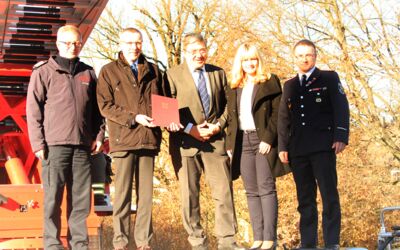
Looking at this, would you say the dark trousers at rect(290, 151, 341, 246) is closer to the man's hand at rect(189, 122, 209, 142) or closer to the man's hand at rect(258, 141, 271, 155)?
the man's hand at rect(258, 141, 271, 155)

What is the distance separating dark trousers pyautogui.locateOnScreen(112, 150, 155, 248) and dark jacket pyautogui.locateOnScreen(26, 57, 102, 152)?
1.19 ft

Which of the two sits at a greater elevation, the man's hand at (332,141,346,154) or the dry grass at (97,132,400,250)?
the man's hand at (332,141,346,154)

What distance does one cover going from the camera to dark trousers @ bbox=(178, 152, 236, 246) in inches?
285

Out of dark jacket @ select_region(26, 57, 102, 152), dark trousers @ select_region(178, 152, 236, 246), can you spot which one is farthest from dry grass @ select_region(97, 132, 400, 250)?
dark jacket @ select_region(26, 57, 102, 152)

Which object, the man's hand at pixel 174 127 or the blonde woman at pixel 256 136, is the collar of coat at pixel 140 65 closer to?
the man's hand at pixel 174 127

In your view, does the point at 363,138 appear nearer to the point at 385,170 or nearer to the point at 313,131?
the point at 385,170

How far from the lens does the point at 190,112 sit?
740cm

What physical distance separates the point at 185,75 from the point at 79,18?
4.05ft

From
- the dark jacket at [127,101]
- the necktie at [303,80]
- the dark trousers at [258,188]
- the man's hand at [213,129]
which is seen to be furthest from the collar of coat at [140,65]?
the necktie at [303,80]

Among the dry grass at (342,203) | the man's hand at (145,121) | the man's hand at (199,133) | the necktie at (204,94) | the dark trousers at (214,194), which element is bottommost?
the dry grass at (342,203)

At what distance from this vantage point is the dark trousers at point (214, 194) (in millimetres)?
7250

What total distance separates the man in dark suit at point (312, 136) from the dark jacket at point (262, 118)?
0.30 feet

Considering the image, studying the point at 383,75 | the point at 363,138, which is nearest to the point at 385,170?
the point at 363,138

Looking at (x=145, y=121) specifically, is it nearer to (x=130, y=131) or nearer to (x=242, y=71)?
(x=130, y=131)
